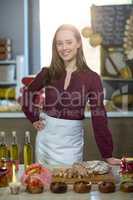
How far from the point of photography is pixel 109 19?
3.21 meters

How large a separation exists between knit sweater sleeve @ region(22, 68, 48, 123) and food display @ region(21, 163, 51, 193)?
726mm

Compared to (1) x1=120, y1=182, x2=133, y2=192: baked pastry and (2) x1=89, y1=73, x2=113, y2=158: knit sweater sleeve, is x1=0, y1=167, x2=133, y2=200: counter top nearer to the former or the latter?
(1) x1=120, y1=182, x2=133, y2=192: baked pastry

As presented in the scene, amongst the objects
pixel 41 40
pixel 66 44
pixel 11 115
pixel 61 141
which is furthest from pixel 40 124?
pixel 41 40

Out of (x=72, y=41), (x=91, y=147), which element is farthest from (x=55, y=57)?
(x=91, y=147)

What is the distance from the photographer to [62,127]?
208cm

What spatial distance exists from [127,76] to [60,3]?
3.35 ft

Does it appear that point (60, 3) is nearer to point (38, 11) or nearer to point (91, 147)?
point (38, 11)

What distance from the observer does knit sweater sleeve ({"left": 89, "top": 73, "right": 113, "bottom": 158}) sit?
205 centimetres

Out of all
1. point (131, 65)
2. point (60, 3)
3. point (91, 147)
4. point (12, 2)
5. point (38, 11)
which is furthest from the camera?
point (12, 2)

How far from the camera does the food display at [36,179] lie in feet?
4.65

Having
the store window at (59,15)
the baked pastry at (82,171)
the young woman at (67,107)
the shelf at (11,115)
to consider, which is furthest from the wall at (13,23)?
the baked pastry at (82,171)

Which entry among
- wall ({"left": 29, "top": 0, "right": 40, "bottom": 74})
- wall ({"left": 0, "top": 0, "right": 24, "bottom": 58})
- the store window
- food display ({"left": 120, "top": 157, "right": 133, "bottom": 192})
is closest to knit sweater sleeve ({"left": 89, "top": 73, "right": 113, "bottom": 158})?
food display ({"left": 120, "top": 157, "right": 133, "bottom": 192})

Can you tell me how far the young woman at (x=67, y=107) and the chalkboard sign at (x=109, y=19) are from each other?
1.04 meters

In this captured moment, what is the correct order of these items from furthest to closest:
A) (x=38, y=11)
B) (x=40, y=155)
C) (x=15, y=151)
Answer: (x=38, y=11)
(x=40, y=155)
(x=15, y=151)
